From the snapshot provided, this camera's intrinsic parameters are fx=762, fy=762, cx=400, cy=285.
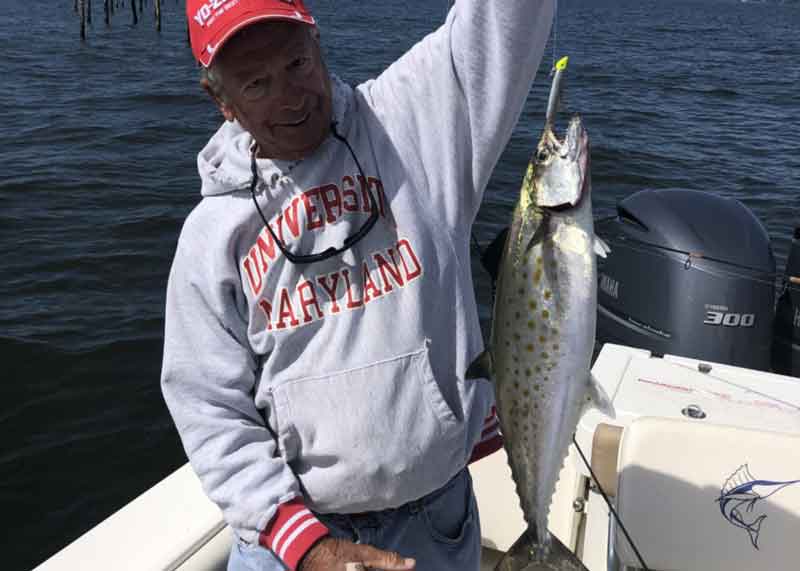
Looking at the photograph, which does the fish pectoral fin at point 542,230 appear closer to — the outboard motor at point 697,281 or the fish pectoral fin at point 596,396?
the fish pectoral fin at point 596,396

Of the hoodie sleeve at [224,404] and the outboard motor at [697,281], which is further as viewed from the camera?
the outboard motor at [697,281]

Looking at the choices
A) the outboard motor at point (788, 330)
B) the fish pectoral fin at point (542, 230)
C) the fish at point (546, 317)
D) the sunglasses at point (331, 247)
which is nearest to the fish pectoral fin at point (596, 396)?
the fish at point (546, 317)

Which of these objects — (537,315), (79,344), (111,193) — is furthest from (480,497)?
(111,193)

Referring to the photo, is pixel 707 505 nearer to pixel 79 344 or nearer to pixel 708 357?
pixel 708 357

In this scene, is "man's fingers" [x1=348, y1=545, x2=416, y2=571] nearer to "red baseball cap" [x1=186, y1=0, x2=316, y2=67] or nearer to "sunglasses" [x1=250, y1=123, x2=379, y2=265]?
"sunglasses" [x1=250, y1=123, x2=379, y2=265]

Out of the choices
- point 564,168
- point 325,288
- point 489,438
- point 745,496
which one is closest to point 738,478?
point 745,496

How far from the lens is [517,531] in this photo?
3.67 meters

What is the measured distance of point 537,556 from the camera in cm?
235

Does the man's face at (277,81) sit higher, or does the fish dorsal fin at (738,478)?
the man's face at (277,81)

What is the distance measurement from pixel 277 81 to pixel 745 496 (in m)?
2.24

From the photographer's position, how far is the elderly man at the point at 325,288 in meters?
2.04

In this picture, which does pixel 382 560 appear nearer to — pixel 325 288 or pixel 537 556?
pixel 537 556

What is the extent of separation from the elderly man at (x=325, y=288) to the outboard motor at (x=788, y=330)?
3.40 m

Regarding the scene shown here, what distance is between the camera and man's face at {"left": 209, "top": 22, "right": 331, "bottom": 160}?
6.46 ft
